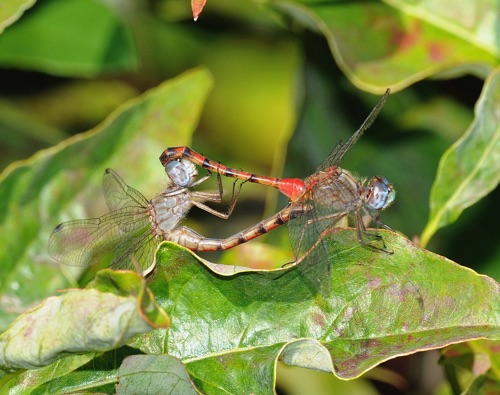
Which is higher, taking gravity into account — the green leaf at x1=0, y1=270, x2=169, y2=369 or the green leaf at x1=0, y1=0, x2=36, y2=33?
the green leaf at x1=0, y1=0, x2=36, y2=33

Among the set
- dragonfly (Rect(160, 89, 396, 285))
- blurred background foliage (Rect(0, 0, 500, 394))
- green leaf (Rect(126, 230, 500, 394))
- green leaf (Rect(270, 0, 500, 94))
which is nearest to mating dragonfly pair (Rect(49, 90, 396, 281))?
dragonfly (Rect(160, 89, 396, 285))

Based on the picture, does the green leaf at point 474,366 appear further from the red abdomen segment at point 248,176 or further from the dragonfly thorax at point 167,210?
the dragonfly thorax at point 167,210

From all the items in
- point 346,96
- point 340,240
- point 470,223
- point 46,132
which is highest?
point 340,240

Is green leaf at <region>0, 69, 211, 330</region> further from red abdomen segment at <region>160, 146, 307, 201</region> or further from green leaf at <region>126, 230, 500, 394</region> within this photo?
green leaf at <region>126, 230, 500, 394</region>

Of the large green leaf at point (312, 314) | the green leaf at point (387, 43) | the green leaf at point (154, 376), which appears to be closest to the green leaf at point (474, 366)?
the large green leaf at point (312, 314)

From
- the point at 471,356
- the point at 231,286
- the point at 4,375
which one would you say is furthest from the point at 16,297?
the point at 471,356

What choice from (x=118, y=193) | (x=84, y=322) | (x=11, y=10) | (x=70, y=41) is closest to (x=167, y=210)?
(x=118, y=193)

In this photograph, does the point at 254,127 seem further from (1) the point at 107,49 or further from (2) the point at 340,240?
(2) the point at 340,240
